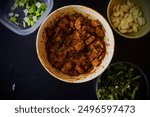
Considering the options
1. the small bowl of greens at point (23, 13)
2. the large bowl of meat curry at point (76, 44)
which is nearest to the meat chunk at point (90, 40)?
the large bowl of meat curry at point (76, 44)

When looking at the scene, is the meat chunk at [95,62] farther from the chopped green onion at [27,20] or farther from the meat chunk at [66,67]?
the chopped green onion at [27,20]

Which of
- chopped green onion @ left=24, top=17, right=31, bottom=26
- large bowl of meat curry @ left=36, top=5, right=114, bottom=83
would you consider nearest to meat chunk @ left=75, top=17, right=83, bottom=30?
large bowl of meat curry @ left=36, top=5, right=114, bottom=83

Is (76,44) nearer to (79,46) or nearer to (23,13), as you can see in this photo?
(79,46)

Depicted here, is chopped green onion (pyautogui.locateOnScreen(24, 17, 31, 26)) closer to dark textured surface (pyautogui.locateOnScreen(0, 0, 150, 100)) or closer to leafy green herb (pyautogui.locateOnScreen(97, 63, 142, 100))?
dark textured surface (pyautogui.locateOnScreen(0, 0, 150, 100))

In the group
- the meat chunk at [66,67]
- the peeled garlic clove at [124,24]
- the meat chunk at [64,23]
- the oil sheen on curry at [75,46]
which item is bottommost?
the meat chunk at [66,67]

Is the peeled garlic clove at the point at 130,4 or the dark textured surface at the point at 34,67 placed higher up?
the peeled garlic clove at the point at 130,4
